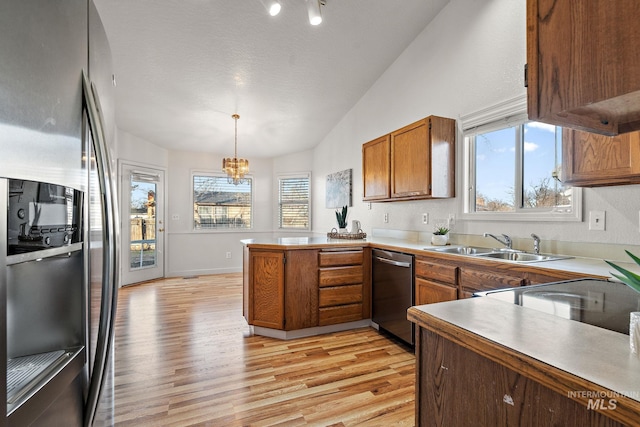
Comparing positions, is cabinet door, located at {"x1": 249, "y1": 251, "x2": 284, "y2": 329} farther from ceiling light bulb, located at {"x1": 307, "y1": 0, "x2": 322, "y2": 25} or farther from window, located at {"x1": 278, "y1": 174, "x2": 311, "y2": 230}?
window, located at {"x1": 278, "y1": 174, "x2": 311, "y2": 230}

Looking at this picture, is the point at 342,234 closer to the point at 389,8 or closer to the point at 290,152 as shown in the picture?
the point at 389,8

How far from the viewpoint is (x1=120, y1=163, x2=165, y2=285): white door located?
505cm

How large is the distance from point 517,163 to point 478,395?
244cm

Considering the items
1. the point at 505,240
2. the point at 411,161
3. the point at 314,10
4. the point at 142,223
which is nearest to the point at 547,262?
the point at 505,240

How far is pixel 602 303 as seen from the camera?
3.06ft

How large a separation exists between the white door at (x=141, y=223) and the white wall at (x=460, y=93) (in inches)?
140

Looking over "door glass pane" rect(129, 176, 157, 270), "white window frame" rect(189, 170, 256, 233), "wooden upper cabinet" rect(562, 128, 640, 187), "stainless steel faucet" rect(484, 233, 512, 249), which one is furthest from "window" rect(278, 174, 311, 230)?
"wooden upper cabinet" rect(562, 128, 640, 187)

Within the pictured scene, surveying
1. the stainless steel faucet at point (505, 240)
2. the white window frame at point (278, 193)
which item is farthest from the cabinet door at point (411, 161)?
the white window frame at point (278, 193)

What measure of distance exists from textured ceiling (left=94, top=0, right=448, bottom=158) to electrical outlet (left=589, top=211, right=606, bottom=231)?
7.86 feet

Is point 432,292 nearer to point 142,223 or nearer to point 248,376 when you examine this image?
point 248,376

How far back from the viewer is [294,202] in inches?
250

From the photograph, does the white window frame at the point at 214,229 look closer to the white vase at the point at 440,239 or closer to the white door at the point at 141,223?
the white door at the point at 141,223

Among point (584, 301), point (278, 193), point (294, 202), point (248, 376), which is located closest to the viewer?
point (584, 301)
